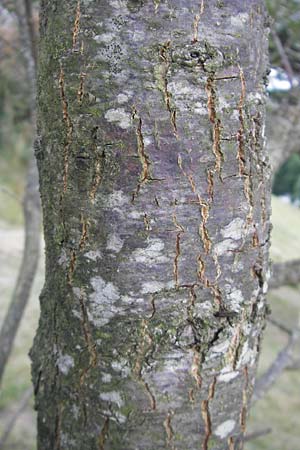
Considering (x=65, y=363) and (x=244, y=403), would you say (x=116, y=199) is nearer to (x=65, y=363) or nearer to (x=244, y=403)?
(x=65, y=363)

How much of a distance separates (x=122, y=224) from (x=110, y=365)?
0.22 metres

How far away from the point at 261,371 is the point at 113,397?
337 cm

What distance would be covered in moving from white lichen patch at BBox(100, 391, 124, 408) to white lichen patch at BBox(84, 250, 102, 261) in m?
0.21

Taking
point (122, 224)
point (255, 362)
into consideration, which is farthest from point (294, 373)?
point (122, 224)

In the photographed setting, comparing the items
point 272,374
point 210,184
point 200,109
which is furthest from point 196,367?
point 272,374

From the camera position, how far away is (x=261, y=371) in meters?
3.91

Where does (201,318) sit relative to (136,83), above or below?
below

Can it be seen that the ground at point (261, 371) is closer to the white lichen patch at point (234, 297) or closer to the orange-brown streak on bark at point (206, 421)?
the orange-brown streak on bark at point (206, 421)

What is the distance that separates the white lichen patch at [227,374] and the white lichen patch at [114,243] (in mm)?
258

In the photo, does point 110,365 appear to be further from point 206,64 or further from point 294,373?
point 294,373

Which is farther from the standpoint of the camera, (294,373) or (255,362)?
(294,373)

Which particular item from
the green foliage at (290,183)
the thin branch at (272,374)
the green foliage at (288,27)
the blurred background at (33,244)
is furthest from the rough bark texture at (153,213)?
the green foliage at (290,183)

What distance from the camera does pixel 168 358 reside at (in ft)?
2.48

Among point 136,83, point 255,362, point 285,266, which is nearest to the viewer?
point 136,83
